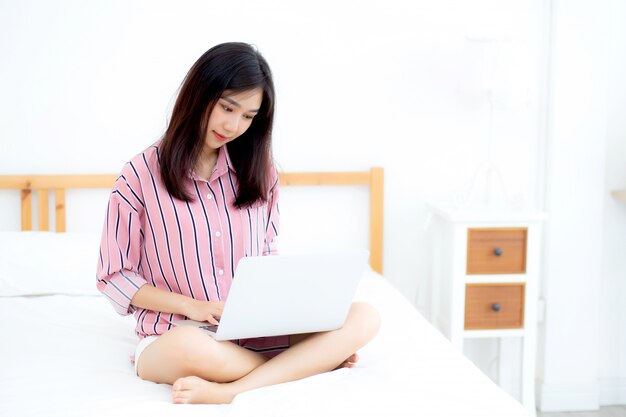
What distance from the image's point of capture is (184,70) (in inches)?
94.7

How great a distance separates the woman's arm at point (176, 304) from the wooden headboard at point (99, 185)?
101cm

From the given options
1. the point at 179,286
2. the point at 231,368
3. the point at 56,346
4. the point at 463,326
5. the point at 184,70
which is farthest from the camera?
the point at 184,70

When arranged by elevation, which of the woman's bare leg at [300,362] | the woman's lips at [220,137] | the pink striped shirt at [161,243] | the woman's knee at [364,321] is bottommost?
the woman's bare leg at [300,362]

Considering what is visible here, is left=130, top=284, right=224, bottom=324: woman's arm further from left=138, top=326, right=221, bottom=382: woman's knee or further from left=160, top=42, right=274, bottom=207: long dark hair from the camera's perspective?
left=160, top=42, right=274, bottom=207: long dark hair

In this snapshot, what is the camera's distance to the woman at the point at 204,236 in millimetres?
1336

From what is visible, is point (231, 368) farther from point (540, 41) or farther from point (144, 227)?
point (540, 41)

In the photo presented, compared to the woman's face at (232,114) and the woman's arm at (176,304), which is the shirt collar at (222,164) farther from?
the woman's arm at (176,304)

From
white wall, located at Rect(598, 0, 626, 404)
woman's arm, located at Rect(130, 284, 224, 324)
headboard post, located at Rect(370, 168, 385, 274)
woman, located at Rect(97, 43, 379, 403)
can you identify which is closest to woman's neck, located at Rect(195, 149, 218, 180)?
woman, located at Rect(97, 43, 379, 403)

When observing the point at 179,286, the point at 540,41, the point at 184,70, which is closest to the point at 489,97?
the point at 540,41

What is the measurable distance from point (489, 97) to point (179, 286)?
1389 millimetres

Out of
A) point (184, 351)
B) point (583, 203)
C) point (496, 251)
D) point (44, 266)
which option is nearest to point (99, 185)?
point (44, 266)

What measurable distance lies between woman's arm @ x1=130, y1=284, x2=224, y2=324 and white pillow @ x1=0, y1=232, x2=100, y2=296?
2.34ft

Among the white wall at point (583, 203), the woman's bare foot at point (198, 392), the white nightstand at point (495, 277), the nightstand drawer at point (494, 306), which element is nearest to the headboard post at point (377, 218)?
the white nightstand at point (495, 277)

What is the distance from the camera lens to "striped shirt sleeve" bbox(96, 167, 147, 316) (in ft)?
4.70
